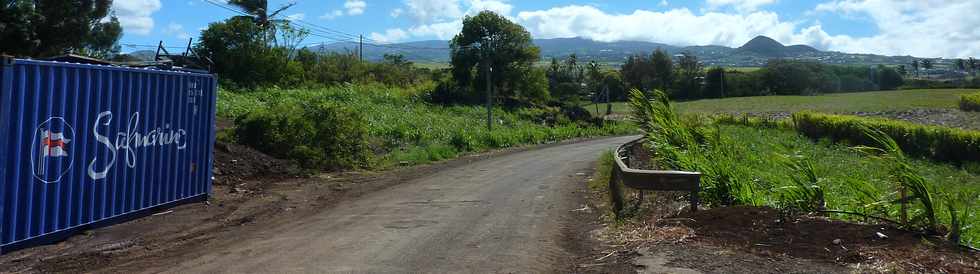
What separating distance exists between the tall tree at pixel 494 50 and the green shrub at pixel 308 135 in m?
37.5

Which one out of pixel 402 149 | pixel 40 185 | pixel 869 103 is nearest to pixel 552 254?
pixel 40 185

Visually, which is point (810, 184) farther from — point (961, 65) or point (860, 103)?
point (961, 65)

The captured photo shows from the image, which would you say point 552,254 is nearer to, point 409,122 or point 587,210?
point 587,210

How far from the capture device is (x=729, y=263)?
24.0 ft

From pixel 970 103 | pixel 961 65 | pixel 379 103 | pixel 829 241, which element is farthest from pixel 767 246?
pixel 961 65

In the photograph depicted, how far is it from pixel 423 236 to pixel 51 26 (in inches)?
1573

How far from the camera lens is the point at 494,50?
59.9 meters

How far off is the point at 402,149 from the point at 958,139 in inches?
1069

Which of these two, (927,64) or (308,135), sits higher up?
(927,64)

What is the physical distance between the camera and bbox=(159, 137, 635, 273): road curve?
781cm

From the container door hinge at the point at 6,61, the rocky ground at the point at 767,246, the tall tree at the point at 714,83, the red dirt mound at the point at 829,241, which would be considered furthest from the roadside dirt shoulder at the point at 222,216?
the tall tree at the point at 714,83

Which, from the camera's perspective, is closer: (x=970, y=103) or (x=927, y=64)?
(x=970, y=103)

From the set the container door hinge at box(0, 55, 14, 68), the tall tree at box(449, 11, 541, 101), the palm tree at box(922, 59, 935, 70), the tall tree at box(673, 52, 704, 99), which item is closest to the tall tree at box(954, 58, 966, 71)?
the palm tree at box(922, 59, 935, 70)

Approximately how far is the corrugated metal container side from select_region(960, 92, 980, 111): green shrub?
5324 cm
